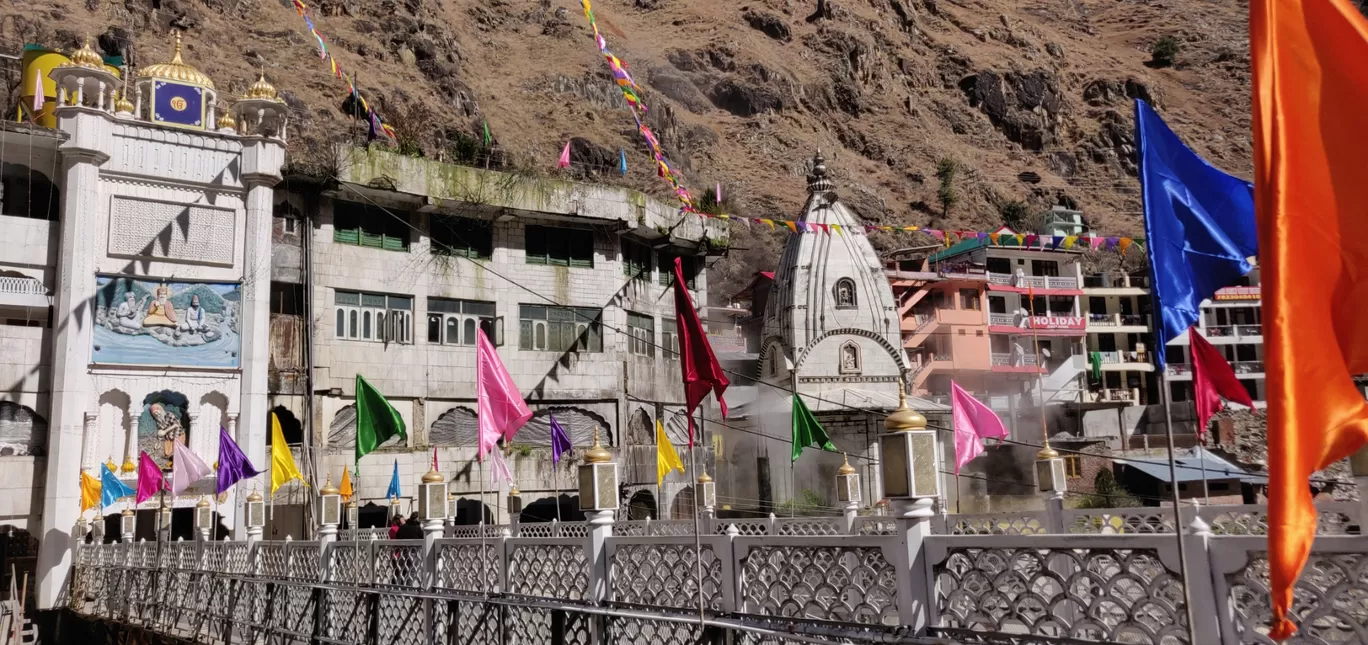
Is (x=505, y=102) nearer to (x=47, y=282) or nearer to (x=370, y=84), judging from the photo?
(x=370, y=84)

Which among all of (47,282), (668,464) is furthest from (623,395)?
(47,282)

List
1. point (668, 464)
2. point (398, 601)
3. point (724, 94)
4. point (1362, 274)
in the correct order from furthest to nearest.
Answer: point (724, 94)
point (668, 464)
point (398, 601)
point (1362, 274)

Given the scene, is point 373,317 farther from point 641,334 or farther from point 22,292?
point 641,334

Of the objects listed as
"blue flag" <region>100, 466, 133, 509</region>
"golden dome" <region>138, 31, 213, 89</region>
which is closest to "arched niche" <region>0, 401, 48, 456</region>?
"blue flag" <region>100, 466, 133, 509</region>

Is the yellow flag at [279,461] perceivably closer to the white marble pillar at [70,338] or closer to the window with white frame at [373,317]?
the white marble pillar at [70,338]

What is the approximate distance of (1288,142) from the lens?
371 centimetres

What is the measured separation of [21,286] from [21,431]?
124 inches

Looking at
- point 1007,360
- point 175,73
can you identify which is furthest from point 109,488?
point 1007,360

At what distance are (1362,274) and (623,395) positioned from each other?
24.7 m

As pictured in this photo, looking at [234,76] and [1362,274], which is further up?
[234,76]

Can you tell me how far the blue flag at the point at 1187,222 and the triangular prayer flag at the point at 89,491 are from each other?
21.3 metres

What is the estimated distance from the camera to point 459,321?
26.0 m

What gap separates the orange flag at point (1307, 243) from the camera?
3.43 meters

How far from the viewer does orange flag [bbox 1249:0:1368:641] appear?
3.43 m
